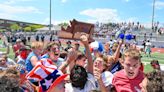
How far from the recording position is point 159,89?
261 centimetres

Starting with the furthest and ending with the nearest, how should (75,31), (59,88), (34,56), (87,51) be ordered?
(34,56) → (87,51) → (75,31) → (59,88)

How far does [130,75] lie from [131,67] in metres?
0.12

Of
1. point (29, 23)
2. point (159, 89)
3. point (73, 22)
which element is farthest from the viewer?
point (29, 23)

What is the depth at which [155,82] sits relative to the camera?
8.87ft

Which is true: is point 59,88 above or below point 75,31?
below

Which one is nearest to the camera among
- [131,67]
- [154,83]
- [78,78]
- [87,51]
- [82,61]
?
[154,83]

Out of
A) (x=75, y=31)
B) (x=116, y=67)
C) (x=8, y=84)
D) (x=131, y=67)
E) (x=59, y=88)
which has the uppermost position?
(x=75, y=31)

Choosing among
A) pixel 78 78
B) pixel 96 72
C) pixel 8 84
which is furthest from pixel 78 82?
pixel 8 84

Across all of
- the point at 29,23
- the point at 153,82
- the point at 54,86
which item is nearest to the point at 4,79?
the point at 54,86

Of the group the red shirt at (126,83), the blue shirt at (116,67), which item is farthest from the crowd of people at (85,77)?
the blue shirt at (116,67)

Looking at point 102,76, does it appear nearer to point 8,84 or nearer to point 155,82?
point 155,82

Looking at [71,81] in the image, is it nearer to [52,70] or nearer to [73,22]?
[52,70]

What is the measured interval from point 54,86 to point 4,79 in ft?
3.05

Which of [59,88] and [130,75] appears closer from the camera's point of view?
[59,88]
